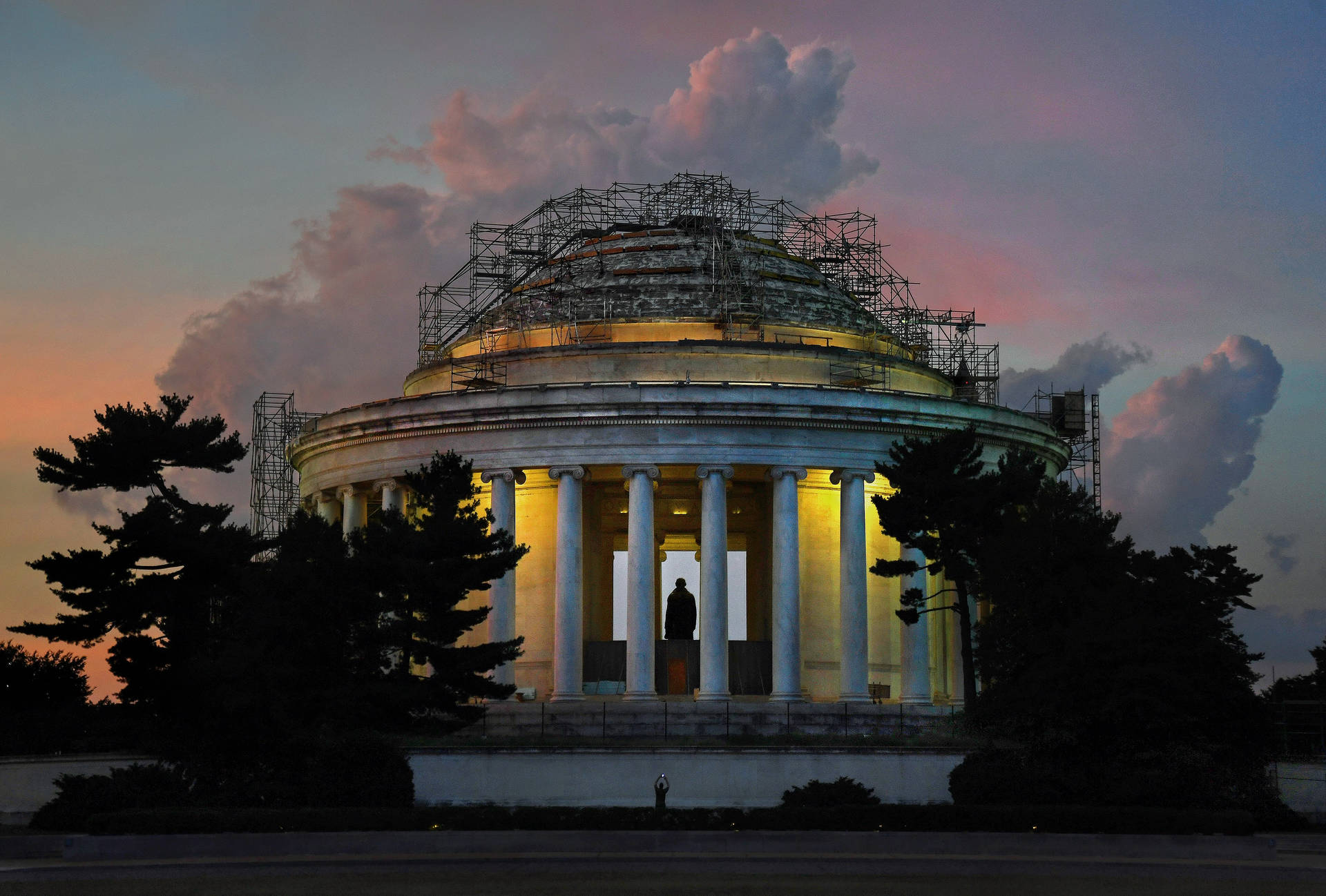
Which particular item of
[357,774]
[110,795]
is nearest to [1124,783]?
[357,774]

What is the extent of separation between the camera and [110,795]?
49.5 m

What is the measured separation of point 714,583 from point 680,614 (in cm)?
868

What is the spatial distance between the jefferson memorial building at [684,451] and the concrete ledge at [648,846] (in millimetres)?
21465

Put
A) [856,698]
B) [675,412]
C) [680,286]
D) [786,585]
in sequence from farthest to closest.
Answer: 1. [680,286]
2. [786,585]
3. [675,412]
4. [856,698]

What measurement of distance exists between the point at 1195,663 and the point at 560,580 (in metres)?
24.8

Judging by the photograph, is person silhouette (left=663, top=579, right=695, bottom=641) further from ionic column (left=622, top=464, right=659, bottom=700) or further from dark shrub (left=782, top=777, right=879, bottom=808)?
dark shrub (left=782, top=777, right=879, bottom=808)

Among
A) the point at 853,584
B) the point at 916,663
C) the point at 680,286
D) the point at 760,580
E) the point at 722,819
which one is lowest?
the point at 722,819

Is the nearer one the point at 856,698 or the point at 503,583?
the point at 856,698

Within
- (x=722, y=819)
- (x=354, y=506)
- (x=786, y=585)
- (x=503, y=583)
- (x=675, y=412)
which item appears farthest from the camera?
(x=354, y=506)

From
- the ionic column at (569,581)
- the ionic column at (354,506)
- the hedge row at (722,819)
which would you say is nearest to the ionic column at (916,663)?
the ionic column at (569,581)

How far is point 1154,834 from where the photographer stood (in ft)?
151

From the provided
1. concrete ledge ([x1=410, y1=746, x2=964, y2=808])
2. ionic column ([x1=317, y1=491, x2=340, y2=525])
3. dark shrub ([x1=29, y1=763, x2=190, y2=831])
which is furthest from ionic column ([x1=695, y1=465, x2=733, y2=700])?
dark shrub ([x1=29, y1=763, x2=190, y2=831])

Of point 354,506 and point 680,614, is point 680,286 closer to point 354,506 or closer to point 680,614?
point 680,614

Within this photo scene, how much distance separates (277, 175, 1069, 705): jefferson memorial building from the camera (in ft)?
222
